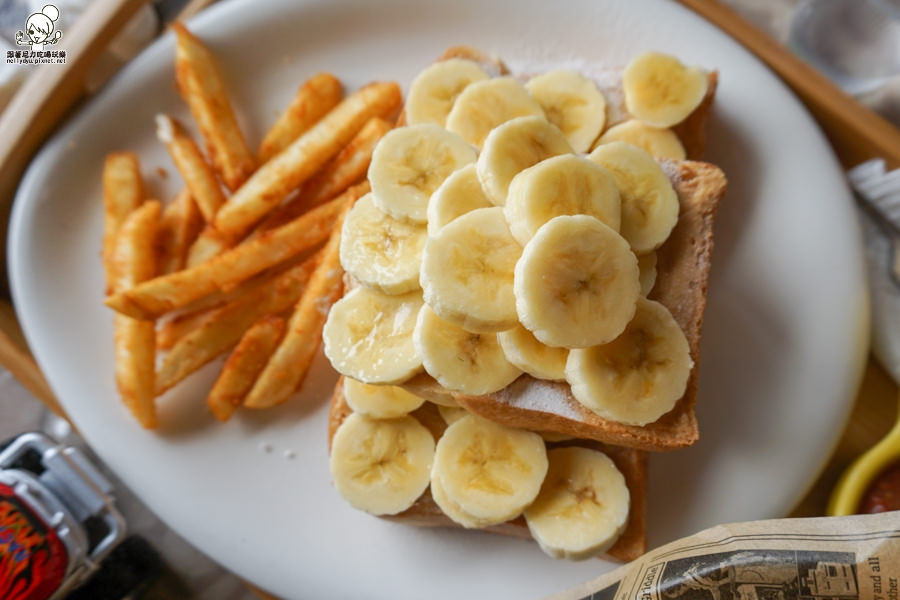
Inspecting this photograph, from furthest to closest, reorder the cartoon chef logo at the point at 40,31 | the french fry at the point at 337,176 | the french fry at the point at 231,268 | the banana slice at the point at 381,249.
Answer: the cartoon chef logo at the point at 40,31 → the french fry at the point at 337,176 → the french fry at the point at 231,268 → the banana slice at the point at 381,249

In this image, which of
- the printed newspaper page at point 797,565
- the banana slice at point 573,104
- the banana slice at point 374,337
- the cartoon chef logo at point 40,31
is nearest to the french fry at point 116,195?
the cartoon chef logo at point 40,31

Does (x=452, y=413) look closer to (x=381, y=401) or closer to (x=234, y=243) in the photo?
(x=381, y=401)

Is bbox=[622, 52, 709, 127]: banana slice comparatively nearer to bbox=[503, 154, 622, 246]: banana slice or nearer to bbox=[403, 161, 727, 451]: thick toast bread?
bbox=[403, 161, 727, 451]: thick toast bread

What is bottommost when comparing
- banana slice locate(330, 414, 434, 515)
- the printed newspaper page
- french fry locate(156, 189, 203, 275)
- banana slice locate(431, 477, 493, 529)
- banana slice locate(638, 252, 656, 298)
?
banana slice locate(431, 477, 493, 529)

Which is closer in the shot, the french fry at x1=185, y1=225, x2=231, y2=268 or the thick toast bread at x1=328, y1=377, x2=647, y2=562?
the thick toast bread at x1=328, y1=377, x2=647, y2=562

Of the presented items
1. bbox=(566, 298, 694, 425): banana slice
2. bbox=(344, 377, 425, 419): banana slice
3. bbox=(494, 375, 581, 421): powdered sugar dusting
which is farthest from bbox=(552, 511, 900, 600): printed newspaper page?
bbox=(344, 377, 425, 419): banana slice

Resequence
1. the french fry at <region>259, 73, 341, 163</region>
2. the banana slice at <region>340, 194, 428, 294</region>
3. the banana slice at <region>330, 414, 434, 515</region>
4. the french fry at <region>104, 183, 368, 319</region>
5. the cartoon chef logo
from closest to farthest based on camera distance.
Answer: the banana slice at <region>340, 194, 428, 294</region> → the banana slice at <region>330, 414, 434, 515</region> → the french fry at <region>104, 183, 368, 319</region> → the french fry at <region>259, 73, 341, 163</region> → the cartoon chef logo

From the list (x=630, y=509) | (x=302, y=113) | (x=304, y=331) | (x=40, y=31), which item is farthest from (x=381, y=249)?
(x=40, y=31)

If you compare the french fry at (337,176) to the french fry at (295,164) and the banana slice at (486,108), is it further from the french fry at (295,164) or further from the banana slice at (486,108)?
the banana slice at (486,108)
